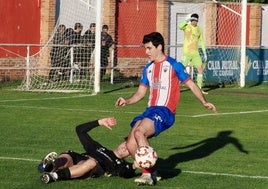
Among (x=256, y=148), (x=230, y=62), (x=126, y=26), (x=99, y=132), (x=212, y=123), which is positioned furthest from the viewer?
(x=126, y=26)

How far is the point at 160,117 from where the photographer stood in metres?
12.1

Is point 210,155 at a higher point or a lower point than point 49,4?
lower

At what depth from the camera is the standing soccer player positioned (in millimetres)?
11945

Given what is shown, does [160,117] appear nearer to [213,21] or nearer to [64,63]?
[64,63]

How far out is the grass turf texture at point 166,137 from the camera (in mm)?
12180

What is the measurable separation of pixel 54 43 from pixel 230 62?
22.1ft

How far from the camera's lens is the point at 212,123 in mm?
19562

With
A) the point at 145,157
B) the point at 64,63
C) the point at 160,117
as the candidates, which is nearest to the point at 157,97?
the point at 160,117

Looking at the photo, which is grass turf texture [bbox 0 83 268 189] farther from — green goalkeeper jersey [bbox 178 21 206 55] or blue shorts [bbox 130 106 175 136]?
green goalkeeper jersey [bbox 178 21 206 55]

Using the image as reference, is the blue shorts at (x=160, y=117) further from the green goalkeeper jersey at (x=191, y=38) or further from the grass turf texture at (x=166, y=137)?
the green goalkeeper jersey at (x=191, y=38)

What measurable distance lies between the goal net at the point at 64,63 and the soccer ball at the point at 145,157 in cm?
1640

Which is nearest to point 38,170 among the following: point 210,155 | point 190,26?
point 210,155

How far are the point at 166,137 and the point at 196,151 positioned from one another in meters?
1.84

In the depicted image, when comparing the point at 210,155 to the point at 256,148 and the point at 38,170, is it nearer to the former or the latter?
the point at 256,148
